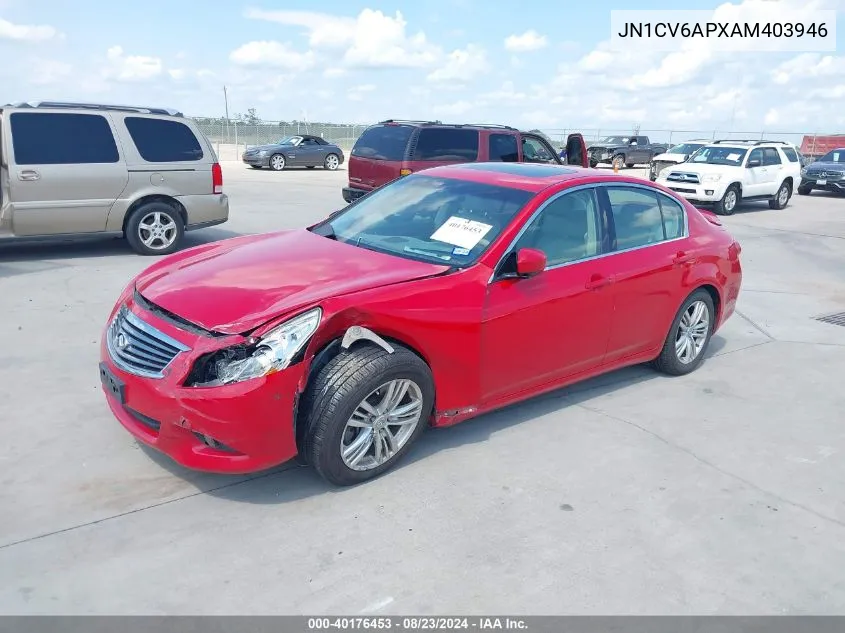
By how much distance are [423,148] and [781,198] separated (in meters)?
11.5

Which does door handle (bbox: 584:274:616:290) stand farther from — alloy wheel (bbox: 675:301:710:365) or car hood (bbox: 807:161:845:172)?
car hood (bbox: 807:161:845:172)

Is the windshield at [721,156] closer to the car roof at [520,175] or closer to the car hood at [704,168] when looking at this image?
the car hood at [704,168]

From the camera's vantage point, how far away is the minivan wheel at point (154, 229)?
9.17 metres

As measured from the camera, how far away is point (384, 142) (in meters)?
12.9

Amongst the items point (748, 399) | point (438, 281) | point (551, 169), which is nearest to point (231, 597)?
point (438, 281)

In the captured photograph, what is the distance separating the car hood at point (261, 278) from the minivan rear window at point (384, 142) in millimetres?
8205

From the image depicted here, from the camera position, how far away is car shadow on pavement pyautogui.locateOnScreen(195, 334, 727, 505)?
3.78 meters

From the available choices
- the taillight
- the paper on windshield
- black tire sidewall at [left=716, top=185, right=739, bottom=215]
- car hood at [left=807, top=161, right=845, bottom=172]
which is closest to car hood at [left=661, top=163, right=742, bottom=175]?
black tire sidewall at [left=716, top=185, right=739, bottom=215]

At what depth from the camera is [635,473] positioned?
4.16 meters

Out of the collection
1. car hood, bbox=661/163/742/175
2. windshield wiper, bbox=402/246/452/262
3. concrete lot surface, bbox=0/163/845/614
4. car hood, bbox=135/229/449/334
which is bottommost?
concrete lot surface, bbox=0/163/845/614

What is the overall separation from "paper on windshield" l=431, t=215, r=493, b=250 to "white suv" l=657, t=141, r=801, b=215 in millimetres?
14052

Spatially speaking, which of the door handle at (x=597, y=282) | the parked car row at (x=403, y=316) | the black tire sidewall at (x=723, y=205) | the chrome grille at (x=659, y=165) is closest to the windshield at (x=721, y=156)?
the black tire sidewall at (x=723, y=205)

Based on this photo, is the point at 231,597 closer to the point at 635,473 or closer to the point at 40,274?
the point at 635,473

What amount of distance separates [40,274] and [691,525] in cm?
726
